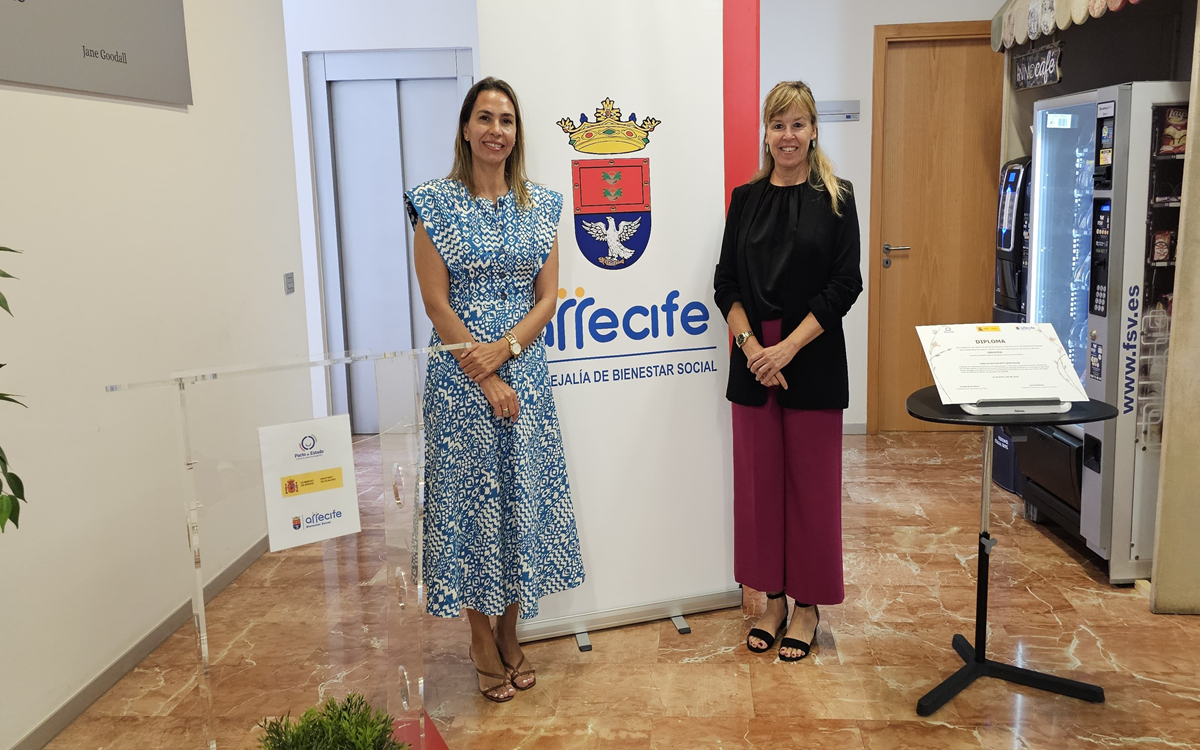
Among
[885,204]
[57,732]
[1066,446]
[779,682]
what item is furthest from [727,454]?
[885,204]

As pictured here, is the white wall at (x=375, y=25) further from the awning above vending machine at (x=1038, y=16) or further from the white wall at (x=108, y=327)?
the awning above vending machine at (x=1038, y=16)

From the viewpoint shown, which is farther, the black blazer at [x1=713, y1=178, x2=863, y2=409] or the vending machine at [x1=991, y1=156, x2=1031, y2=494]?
the vending machine at [x1=991, y1=156, x2=1031, y2=494]

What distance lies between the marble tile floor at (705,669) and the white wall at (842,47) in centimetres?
258

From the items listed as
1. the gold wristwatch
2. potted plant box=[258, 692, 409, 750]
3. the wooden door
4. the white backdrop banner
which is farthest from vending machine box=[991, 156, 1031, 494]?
potted plant box=[258, 692, 409, 750]

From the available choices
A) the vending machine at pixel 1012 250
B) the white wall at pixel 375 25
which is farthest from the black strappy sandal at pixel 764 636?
the white wall at pixel 375 25

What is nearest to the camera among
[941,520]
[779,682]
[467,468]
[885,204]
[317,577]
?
[317,577]

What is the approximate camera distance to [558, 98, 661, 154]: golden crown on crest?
2.78 meters

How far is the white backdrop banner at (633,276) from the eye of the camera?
2.76 metres

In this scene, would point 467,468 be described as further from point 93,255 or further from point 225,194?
point 225,194

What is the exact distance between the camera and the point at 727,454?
3.05 metres

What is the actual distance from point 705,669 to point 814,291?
3.78ft

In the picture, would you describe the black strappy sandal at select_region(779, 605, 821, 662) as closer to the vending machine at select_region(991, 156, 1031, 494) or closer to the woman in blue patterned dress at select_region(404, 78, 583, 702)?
the woman in blue patterned dress at select_region(404, 78, 583, 702)

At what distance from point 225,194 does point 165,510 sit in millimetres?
1205

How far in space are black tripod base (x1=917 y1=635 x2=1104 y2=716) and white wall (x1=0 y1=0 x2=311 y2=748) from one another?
1810 millimetres
